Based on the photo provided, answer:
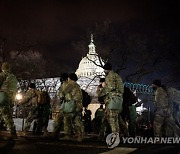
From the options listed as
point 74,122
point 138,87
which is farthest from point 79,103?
point 138,87

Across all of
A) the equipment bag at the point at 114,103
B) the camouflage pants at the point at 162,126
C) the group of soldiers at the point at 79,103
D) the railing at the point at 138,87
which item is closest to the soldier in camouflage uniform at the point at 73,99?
the group of soldiers at the point at 79,103

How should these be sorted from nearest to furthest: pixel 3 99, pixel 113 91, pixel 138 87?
pixel 3 99 < pixel 113 91 < pixel 138 87

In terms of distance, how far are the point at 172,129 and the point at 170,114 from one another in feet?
1.31

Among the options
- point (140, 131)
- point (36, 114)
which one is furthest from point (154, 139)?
point (140, 131)

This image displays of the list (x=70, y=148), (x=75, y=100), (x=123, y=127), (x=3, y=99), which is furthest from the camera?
(x=123, y=127)

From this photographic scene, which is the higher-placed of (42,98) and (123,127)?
(42,98)

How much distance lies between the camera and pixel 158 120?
27.7 feet

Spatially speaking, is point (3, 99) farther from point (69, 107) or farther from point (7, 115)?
point (69, 107)

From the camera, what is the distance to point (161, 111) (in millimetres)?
8461

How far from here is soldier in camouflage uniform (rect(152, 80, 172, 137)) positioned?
8367mm

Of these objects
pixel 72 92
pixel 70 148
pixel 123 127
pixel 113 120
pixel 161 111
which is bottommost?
pixel 70 148

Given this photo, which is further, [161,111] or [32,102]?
[32,102]

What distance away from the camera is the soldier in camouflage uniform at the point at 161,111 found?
329 inches

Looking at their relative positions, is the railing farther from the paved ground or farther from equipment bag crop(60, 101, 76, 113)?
the paved ground
